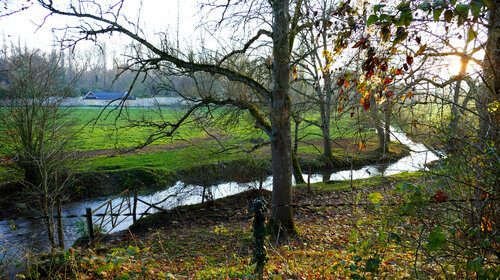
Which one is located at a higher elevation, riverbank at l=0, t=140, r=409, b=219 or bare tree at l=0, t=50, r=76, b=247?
bare tree at l=0, t=50, r=76, b=247

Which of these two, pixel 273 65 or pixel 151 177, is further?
pixel 151 177

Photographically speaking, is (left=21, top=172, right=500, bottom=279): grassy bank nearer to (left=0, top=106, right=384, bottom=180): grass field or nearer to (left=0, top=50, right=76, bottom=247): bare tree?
(left=0, top=106, right=384, bottom=180): grass field

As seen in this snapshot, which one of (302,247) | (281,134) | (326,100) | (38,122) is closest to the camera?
(302,247)

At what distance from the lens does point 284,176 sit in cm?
796

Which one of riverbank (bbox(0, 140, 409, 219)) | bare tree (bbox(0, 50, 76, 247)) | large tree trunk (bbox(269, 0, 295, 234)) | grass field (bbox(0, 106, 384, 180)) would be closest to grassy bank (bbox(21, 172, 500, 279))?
large tree trunk (bbox(269, 0, 295, 234))

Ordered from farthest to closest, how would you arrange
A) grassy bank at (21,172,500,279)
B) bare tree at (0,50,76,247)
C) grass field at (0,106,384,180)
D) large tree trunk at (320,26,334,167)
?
grass field at (0,106,384,180) < bare tree at (0,50,76,247) < large tree trunk at (320,26,334,167) < grassy bank at (21,172,500,279)

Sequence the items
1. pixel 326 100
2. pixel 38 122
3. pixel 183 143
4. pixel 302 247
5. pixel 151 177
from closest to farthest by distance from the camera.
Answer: pixel 302 247
pixel 38 122
pixel 326 100
pixel 151 177
pixel 183 143

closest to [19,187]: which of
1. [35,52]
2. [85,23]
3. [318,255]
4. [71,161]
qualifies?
[71,161]

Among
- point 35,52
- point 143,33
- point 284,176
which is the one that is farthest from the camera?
point 35,52

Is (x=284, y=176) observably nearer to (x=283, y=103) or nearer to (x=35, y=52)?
(x=283, y=103)

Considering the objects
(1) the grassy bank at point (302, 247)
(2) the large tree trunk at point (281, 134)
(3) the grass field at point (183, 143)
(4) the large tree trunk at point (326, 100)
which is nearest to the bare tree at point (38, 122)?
(3) the grass field at point (183, 143)

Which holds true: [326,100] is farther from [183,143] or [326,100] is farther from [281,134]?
[183,143]

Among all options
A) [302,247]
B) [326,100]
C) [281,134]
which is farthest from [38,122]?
[326,100]

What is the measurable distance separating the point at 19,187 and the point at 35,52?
26.1ft
